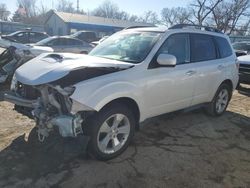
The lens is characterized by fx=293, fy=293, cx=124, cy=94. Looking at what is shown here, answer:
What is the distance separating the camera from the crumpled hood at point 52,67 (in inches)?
143

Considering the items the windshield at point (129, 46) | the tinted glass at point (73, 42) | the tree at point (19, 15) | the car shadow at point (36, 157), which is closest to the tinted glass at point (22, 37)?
the tinted glass at point (73, 42)

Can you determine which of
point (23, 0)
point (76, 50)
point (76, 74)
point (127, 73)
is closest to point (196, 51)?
point (127, 73)

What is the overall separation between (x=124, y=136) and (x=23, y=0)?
89.4m

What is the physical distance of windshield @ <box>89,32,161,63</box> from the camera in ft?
14.6

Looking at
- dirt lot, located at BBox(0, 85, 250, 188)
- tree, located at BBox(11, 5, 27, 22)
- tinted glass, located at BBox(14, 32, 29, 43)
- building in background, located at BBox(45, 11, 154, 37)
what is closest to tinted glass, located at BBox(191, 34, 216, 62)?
dirt lot, located at BBox(0, 85, 250, 188)

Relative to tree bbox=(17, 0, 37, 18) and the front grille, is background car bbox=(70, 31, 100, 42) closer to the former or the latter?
the front grille

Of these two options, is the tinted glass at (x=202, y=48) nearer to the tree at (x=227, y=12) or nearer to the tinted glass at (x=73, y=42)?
the tinted glass at (x=73, y=42)

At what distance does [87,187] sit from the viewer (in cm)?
342

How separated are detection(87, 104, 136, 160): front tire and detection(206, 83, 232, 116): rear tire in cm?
259

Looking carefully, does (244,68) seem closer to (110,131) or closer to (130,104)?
(130,104)

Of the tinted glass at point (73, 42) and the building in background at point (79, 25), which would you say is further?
the building in background at point (79, 25)

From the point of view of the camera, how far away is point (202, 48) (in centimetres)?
560

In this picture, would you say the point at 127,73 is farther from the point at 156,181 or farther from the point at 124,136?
the point at 156,181

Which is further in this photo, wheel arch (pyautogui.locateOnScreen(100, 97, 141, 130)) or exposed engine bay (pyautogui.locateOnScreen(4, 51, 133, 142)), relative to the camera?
wheel arch (pyautogui.locateOnScreen(100, 97, 141, 130))
